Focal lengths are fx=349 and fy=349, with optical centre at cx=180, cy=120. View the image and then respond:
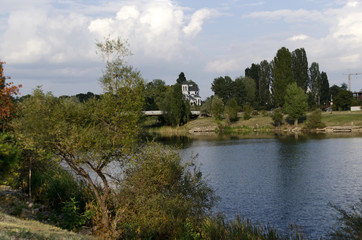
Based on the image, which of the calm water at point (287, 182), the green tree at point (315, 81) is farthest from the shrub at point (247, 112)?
the calm water at point (287, 182)

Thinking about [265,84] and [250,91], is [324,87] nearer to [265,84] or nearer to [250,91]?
[265,84]

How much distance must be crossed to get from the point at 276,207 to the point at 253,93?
373 feet

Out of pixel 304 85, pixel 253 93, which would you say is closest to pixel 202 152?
pixel 304 85

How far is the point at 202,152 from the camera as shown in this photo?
202 feet

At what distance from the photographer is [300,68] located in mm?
123562

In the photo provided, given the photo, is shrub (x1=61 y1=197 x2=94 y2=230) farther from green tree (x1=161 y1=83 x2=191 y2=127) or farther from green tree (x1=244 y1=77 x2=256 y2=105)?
green tree (x1=244 y1=77 x2=256 y2=105)

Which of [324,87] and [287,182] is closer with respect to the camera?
[287,182]

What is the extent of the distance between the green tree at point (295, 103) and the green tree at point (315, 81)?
36.0 meters

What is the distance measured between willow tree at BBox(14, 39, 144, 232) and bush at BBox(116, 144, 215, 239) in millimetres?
1157

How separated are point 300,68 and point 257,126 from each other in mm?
29089

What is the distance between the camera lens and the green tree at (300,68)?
12194 cm

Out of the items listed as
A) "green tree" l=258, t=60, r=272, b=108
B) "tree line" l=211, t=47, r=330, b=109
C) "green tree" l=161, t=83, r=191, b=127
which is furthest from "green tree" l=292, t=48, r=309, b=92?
"green tree" l=161, t=83, r=191, b=127

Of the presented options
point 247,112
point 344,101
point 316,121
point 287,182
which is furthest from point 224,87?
point 287,182

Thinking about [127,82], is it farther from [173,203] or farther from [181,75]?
[181,75]
